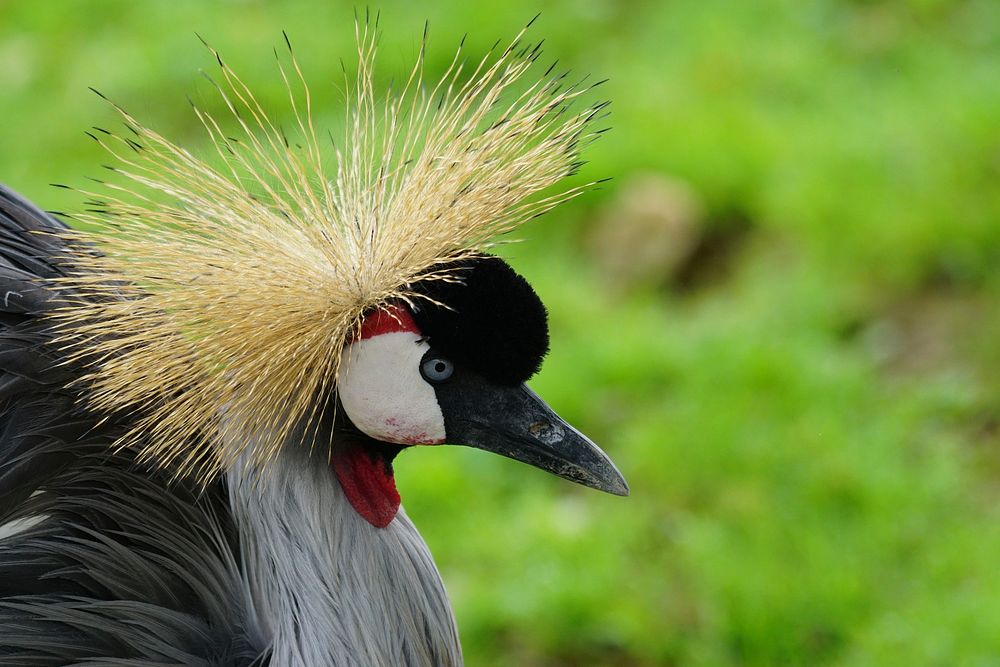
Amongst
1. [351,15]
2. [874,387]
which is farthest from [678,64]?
[874,387]

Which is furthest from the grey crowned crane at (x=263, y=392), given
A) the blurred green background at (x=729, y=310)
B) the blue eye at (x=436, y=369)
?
the blurred green background at (x=729, y=310)

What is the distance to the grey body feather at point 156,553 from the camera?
1271mm

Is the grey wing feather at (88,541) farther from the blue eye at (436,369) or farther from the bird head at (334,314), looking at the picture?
the blue eye at (436,369)

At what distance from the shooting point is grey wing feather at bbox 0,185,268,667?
127 cm

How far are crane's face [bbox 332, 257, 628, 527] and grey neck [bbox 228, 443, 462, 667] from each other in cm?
3

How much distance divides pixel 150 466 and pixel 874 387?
1.43 meters

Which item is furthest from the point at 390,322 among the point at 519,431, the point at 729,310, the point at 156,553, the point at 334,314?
the point at 729,310

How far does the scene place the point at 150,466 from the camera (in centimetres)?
132

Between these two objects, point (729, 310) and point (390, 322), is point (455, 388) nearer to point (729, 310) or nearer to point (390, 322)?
point (390, 322)

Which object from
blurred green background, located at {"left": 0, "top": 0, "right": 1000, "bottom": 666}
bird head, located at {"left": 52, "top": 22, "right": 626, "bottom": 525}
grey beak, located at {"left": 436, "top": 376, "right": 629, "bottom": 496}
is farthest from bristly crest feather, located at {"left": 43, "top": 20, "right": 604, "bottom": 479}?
blurred green background, located at {"left": 0, "top": 0, "right": 1000, "bottom": 666}

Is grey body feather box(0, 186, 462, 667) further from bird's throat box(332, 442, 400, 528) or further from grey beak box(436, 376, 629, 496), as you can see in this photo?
grey beak box(436, 376, 629, 496)

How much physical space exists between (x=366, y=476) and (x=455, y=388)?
0.13 m

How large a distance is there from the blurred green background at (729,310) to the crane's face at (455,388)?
0.75 meters

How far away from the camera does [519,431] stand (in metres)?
1.29
